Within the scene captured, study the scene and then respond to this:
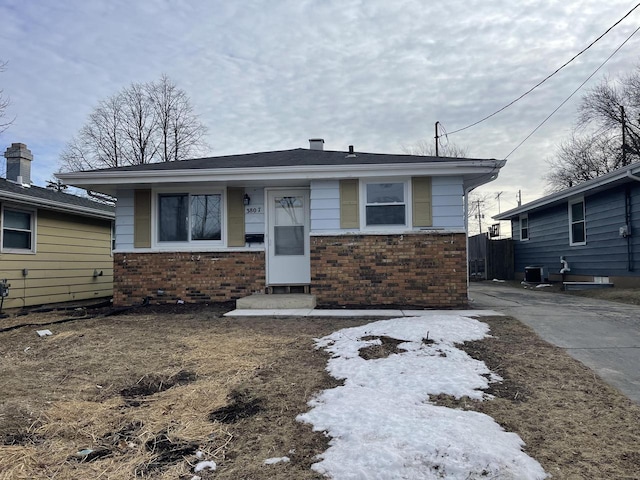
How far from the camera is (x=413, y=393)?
337 cm

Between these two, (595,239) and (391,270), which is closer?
(391,270)

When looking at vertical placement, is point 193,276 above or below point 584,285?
above

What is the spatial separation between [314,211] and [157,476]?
6405 mm

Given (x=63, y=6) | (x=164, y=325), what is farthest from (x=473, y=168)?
(x=63, y=6)

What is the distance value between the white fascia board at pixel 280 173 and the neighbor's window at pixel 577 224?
758cm

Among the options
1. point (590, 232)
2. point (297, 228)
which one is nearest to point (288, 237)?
point (297, 228)

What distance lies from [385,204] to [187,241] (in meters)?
4.18

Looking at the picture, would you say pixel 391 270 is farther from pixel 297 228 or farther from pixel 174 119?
pixel 174 119

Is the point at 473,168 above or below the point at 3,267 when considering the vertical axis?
above

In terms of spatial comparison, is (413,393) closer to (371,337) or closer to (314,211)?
(371,337)

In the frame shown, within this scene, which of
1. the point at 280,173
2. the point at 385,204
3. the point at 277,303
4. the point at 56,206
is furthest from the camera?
the point at 56,206

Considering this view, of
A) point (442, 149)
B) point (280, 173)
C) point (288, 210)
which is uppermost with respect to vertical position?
point (442, 149)

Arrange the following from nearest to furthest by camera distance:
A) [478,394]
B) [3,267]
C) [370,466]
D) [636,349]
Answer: [370,466]
[478,394]
[636,349]
[3,267]

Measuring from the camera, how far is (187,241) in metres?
8.94
